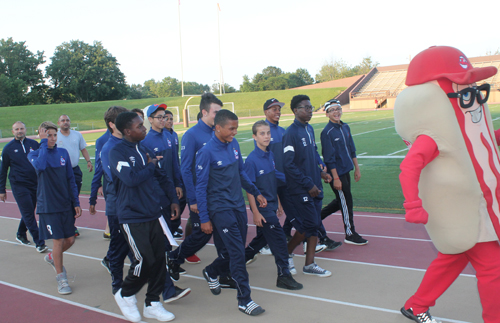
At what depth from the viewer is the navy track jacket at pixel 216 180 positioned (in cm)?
412

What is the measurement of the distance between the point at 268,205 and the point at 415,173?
198 centimetres

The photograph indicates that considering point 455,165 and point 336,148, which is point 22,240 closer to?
point 336,148

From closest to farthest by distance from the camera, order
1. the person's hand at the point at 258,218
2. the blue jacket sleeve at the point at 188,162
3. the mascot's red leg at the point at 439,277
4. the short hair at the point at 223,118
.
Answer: the mascot's red leg at the point at 439,277
the short hair at the point at 223,118
the person's hand at the point at 258,218
the blue jacket sleeve at the point at 188,162

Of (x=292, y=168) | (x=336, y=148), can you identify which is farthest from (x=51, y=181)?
(x=336, y=148)

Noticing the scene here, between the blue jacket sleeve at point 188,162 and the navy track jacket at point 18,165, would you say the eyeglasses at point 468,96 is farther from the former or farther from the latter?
the navy track jacket at point 18,165

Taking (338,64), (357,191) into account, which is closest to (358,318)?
Result: (357,191)

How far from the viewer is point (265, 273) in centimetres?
517

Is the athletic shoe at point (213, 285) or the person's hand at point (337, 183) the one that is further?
the person's hand at point (337, 183)

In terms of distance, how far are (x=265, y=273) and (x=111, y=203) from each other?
2.03 metres

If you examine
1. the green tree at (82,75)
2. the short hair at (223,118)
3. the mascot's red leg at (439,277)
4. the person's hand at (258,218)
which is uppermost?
the green tree at (82,75)

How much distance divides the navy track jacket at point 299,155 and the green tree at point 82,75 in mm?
72130

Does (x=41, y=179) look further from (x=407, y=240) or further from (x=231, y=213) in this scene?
(x=407, y=240)

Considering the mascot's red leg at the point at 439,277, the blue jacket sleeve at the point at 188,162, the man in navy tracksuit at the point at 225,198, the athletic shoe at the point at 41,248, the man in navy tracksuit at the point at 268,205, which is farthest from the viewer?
the athletic shoe at the point at 41,248

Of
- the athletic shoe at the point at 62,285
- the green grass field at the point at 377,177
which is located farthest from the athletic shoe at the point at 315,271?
the green grass field at the point at 377,177
